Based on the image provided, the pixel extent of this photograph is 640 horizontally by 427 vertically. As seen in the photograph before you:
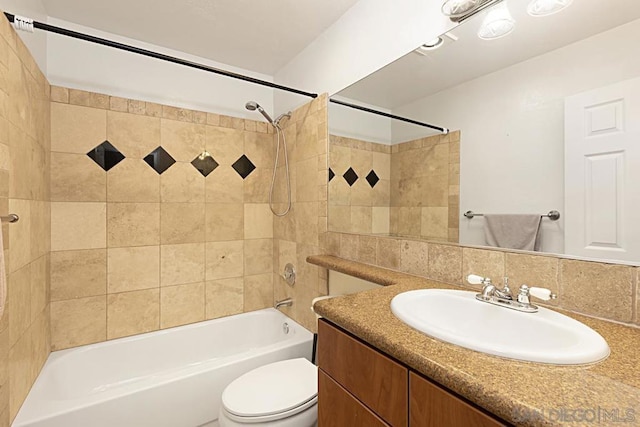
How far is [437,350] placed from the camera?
25.5 inches

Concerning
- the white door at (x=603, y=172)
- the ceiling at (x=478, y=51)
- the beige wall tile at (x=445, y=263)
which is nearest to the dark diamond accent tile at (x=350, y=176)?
the ceiling at (x=478, y=51)

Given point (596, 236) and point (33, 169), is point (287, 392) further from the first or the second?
point (33, 169)

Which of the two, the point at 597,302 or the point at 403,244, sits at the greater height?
the point at 403,244

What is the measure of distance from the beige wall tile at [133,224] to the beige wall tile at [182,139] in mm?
415

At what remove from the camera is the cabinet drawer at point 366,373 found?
69 centimetres

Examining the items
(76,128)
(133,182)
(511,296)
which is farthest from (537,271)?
(76,128)

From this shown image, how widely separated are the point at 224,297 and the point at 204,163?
43.0 inches

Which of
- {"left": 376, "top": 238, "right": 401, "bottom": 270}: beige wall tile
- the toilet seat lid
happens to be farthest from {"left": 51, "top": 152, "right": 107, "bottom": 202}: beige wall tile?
{"left": 376, "top": 238, "right": 401, "bottom": 270}: beige wall tile

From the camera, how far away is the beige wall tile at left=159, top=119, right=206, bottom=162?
2068 mm

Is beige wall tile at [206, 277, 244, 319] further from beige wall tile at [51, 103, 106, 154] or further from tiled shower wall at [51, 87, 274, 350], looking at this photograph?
beige wall tile at [51, 103, 106, 154]

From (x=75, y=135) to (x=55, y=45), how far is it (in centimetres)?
56

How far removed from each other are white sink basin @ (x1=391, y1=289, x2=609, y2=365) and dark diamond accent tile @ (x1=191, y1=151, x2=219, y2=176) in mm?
1812

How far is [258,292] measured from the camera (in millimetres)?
2469

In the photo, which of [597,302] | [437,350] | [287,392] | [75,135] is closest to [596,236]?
[597,302]
